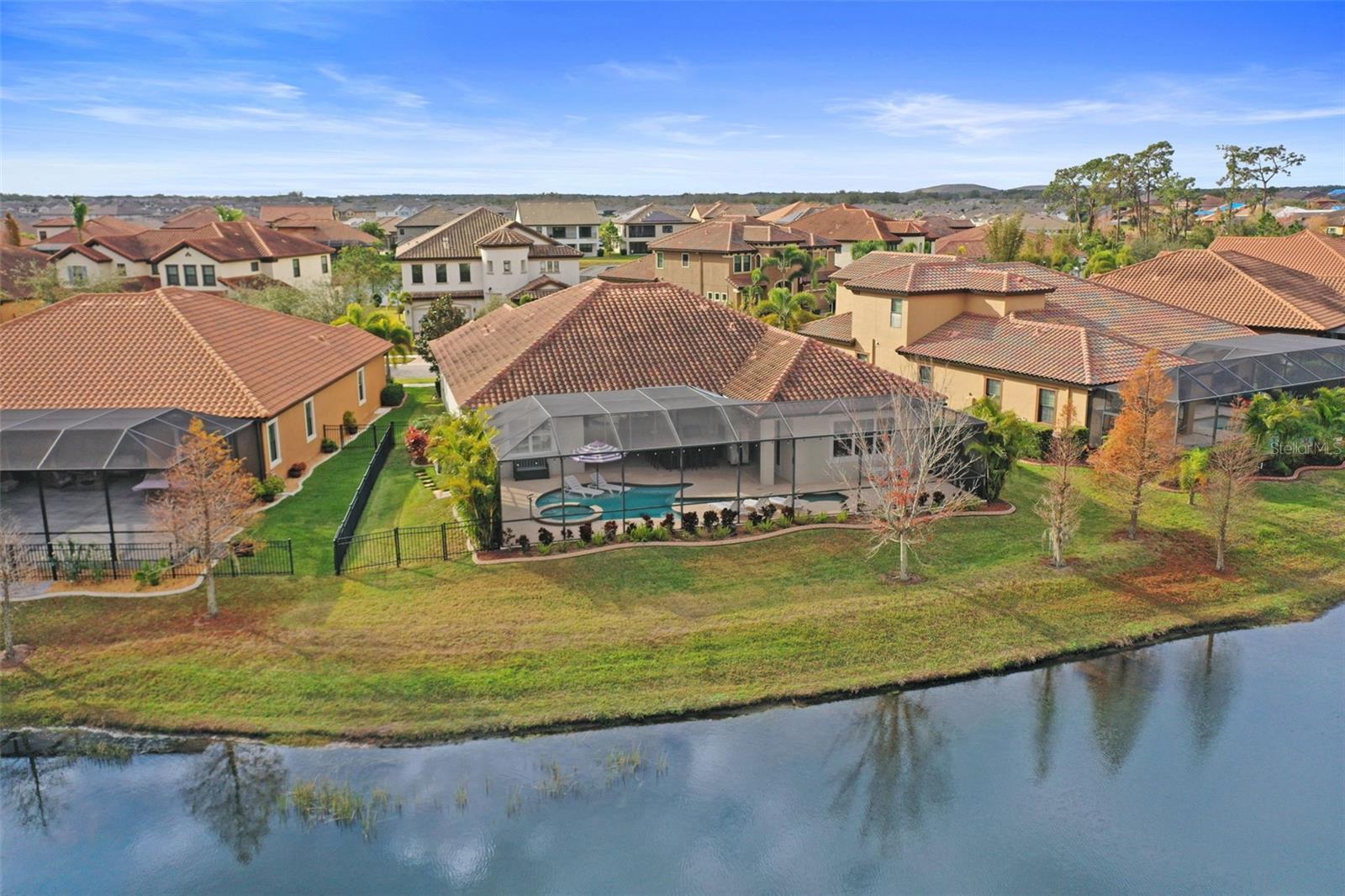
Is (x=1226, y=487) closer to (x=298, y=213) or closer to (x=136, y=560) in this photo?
(x=136, y=560)

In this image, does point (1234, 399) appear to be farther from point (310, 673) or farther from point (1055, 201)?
point (1055, 201)

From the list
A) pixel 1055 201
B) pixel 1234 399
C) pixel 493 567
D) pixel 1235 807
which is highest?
pixel 1055 201

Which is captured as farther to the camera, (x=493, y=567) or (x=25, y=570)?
(x=493, y=567)

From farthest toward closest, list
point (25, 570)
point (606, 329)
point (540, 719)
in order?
point (606, 329) → point (25, 570) → point (540, 719)

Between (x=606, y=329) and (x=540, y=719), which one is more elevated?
(x=606, y=329)

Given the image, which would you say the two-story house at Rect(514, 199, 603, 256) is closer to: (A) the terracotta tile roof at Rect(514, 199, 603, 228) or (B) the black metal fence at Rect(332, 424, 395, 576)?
(A) the terracotta tile roof at Rect(514, 199, 603, 228)

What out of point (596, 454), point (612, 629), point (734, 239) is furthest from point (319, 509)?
point (734, 239)

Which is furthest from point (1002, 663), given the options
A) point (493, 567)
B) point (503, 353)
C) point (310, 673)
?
point (503, 353)
